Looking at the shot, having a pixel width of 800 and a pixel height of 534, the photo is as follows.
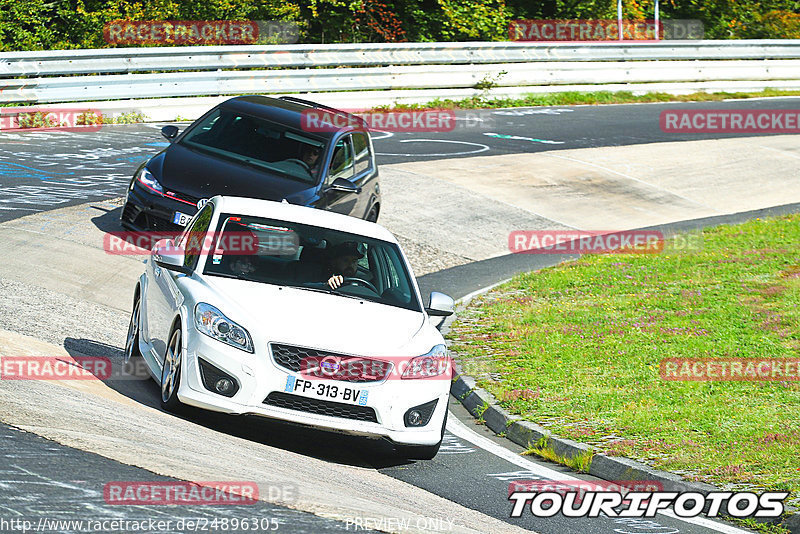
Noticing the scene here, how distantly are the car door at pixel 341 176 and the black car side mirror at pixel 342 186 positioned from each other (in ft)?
0.18

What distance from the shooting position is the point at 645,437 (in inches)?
338

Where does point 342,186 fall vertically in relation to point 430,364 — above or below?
above

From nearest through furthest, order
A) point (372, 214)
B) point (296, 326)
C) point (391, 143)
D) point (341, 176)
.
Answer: point (296, 326) < point (341, 176) < point (372, 214) < point (391, 143)

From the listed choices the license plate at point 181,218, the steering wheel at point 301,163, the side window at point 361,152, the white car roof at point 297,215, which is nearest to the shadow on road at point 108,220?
the license plate at point 181,218

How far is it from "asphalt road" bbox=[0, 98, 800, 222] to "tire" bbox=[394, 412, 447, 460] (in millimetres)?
8279

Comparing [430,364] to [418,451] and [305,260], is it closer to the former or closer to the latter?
[418,451]

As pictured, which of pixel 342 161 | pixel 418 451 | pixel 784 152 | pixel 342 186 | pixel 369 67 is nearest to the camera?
pixel 418 451

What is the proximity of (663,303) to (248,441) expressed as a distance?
7013 millimetres

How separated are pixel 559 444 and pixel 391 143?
14.2m

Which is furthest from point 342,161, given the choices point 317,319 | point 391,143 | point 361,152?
point 391,143

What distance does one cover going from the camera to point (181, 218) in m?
12.7

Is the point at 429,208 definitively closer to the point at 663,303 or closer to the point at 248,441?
the point at 663,303

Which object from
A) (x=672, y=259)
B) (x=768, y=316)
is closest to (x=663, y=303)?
(x=768, y=316)

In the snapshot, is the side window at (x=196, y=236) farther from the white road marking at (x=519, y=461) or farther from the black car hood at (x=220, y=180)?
the black car hood at (x=220, y=180)
